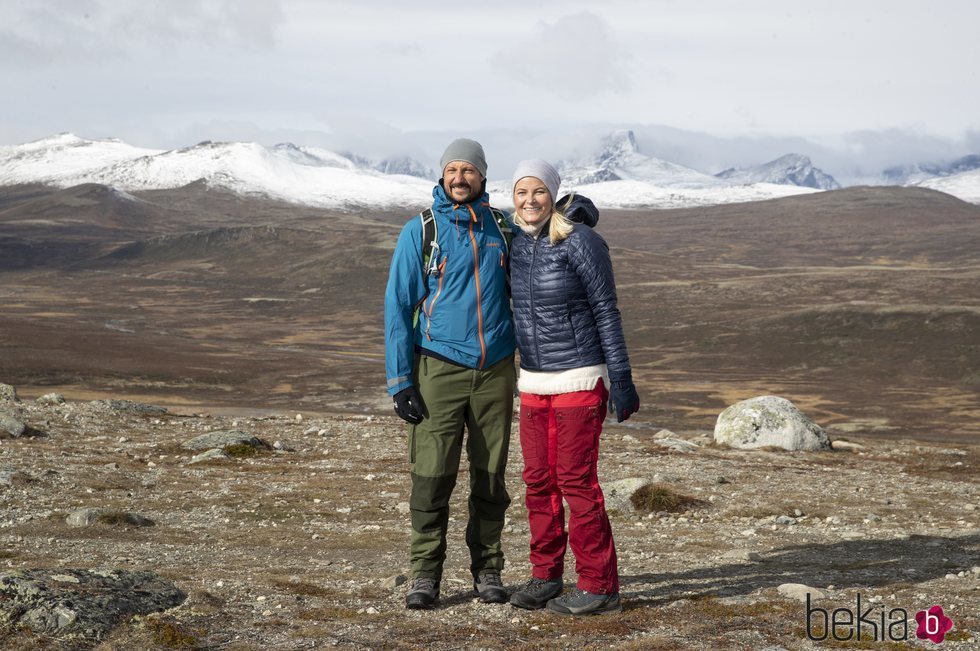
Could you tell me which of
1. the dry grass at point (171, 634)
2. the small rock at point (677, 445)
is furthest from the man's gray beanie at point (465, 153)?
the small rock at point (677, 445)

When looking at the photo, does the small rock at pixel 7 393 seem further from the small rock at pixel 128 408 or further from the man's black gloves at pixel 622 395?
the man's black gloves at pixel 622 395

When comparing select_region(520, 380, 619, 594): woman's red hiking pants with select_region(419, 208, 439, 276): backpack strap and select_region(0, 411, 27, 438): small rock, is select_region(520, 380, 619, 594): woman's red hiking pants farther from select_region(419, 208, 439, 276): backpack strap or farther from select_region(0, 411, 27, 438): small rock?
select_region(0, 411, 27, 438): small rock

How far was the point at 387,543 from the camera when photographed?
12211 mm

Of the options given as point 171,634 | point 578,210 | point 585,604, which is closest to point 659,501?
point 585,604

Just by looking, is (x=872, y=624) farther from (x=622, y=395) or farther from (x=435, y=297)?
(x=435, y=297)

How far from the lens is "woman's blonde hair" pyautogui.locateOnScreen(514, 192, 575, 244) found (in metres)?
7.19

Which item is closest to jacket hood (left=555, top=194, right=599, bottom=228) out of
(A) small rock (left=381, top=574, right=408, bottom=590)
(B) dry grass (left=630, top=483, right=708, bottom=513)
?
(A) small rock (left=381, top=574, right=408, bottom=590)

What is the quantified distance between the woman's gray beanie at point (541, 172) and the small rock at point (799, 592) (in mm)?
3799

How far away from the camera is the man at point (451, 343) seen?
7465 mm


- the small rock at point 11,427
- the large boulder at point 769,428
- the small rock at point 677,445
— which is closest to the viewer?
the small rock at point 11,427

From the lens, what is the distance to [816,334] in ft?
297

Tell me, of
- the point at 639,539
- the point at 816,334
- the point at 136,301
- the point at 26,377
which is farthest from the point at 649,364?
the point at 136,301

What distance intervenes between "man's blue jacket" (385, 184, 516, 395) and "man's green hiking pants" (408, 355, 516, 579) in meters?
0.16

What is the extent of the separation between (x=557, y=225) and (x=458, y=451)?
202 centimetres
